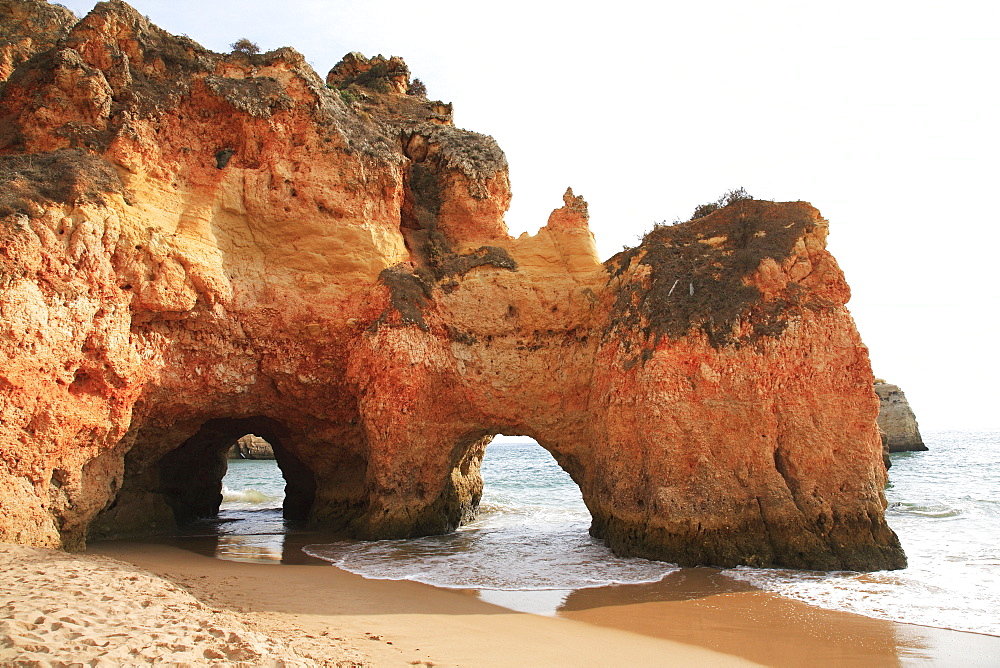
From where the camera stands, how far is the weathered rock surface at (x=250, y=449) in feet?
147

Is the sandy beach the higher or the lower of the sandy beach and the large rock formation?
the lower

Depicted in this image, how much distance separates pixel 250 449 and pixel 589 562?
40.6 meters

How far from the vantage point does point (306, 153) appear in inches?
472

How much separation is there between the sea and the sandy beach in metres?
0.50

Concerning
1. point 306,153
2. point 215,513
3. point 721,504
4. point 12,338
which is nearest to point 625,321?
point 721,504

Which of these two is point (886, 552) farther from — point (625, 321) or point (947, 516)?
point (947, 516)

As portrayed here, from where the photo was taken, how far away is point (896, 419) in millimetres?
40000

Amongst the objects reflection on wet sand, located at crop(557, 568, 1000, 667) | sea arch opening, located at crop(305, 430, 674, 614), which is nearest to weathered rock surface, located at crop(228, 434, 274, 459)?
sea arch opening, located at crop(305, 430, 674, 614)

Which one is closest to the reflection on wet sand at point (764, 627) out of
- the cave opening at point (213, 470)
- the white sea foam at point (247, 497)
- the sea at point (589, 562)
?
the sea at point (589, 562)

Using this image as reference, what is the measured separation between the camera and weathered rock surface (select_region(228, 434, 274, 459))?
44719 millimetres

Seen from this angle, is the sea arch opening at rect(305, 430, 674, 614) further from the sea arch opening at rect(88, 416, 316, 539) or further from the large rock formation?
the sea arch opening at rect(88, 416, 316, 539)

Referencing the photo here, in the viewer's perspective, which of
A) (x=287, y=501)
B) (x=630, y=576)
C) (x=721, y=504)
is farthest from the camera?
(x=287, y=501)

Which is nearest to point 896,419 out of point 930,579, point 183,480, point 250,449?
point 930,579

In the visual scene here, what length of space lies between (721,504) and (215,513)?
13752 millimetres
